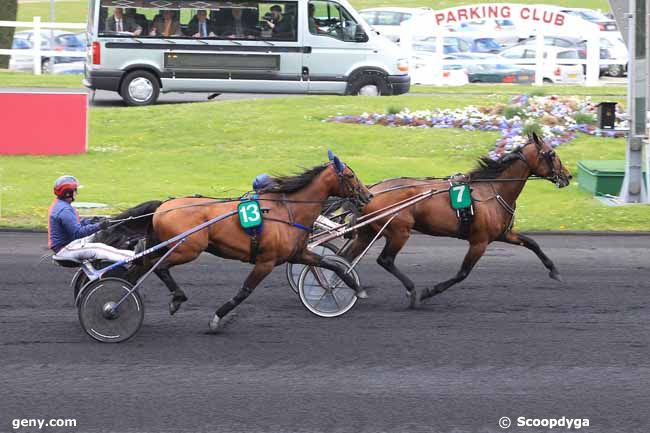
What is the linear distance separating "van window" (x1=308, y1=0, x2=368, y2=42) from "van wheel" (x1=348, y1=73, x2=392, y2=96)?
85 cm

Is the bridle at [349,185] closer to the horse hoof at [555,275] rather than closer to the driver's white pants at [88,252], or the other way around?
the driver's white pants at [88,252]

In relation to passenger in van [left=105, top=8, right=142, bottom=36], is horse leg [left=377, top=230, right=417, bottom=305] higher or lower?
lower

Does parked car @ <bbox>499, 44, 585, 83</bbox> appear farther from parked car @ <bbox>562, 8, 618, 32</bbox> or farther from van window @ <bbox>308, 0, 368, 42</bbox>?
parked car @ <bbox>562, 8, 618, 32</bbox>

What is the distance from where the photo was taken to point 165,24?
21375 millimetres

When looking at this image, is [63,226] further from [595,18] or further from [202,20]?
[595,18]

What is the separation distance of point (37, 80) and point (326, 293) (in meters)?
18.1

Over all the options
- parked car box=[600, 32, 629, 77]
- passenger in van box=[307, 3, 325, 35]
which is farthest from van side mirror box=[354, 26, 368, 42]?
parked car box=[600, 32, 629, 77]

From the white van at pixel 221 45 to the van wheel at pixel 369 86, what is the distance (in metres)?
0.23

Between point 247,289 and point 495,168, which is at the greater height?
point 495,168

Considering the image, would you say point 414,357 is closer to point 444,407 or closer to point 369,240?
point 444,407

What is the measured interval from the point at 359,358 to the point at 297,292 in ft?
5.88

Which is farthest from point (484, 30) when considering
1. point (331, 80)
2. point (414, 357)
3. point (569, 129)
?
point (414, 357)

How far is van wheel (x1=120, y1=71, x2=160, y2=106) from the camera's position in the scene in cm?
2161

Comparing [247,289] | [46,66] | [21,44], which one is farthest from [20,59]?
[247,289]
